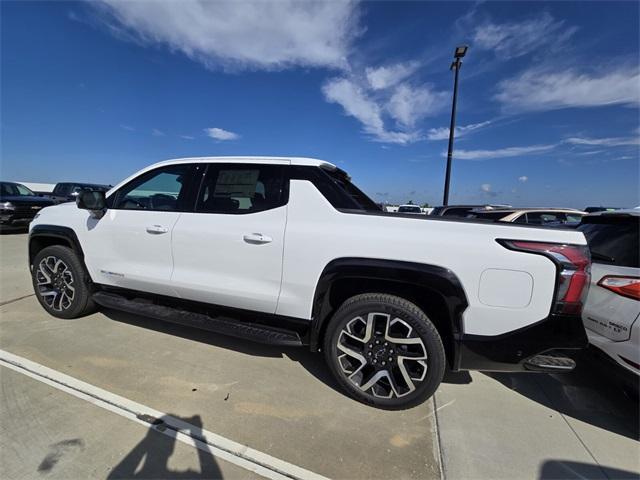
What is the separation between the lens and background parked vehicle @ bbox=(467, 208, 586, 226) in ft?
24.9

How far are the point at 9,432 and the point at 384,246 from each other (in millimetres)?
2780

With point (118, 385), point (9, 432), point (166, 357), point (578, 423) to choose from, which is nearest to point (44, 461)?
point (9, 432)

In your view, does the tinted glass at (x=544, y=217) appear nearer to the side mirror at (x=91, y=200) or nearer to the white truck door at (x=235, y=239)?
the white truck door at (x=235, y=239)

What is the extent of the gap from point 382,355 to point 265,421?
3.22ft

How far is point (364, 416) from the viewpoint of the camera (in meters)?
2.43

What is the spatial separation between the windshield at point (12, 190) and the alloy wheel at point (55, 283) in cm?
1076

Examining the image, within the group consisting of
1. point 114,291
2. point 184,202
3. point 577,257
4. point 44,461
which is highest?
point 184,202

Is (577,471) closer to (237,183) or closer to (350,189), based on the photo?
(350,189)

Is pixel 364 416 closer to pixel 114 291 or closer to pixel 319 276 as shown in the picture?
pixel 319 276

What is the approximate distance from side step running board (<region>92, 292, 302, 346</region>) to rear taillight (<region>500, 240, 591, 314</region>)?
6.00 feet

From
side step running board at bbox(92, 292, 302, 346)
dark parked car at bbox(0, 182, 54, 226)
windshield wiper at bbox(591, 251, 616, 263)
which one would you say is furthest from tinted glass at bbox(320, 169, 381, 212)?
dark parked car at bbox(0, 182, 54, 226)

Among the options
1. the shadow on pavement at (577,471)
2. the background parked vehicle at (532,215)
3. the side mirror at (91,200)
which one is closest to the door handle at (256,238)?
the side mirror at (91,200)

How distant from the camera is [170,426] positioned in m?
2.22

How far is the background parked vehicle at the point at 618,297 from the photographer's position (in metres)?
2.20
